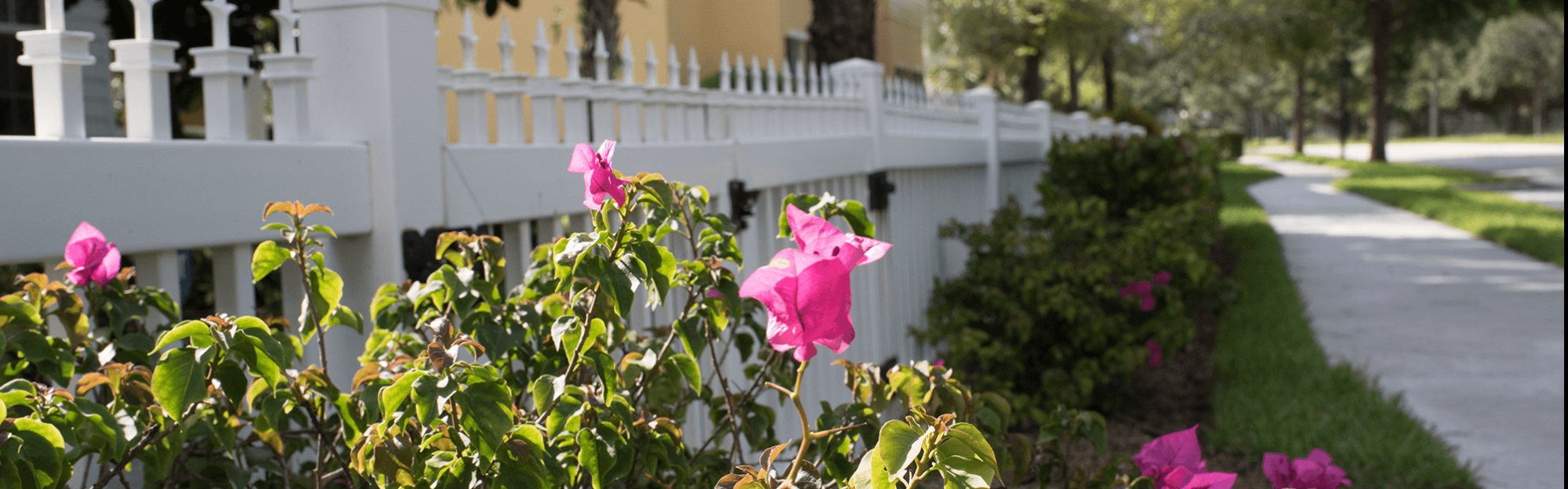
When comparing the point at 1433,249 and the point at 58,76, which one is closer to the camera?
the point at 58,76

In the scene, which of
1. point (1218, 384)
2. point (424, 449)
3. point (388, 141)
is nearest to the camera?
point (424, 449)

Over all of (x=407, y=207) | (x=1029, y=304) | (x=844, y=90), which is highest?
Result: (x=844, y=90)

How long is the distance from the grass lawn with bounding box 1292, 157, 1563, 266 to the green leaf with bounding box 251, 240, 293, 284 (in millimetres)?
9852

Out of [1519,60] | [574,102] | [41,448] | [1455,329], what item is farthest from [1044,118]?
[1519,60]

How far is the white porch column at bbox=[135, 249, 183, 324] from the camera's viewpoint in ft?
5.75

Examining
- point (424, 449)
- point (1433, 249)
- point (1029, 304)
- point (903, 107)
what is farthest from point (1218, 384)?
point (1433, 249)

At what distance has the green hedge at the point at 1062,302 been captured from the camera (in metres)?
4.46

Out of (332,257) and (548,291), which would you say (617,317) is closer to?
(548,291)

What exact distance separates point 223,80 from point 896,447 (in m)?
1.39

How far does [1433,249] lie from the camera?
980 centimetres

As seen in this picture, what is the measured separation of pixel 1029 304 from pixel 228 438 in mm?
3692

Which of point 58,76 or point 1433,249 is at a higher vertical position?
point 58,76

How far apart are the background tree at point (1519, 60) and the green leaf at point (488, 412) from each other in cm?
6747

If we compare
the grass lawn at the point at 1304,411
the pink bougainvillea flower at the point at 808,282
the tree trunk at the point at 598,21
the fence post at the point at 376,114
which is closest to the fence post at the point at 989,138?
the grass lawn at the point at 1304,411
